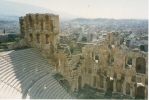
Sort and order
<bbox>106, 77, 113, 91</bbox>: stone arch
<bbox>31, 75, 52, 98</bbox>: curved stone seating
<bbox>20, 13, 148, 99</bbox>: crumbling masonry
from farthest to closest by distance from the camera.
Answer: <bbox>106, 77, 113, 91</bbox>: stone arch < <bbox>20, 13, 148, 99</bbox>: crumbling masonry < <bbox>31, 75, 52, 98</bbox>: curved stone seating

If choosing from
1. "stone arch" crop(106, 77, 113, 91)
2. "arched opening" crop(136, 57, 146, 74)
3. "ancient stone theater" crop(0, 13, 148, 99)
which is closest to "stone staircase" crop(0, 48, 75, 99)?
"ancient stone theater" crop(0, 13, 148, 99)

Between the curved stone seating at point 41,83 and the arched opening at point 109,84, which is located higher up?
the curved stone seating at point 41,83

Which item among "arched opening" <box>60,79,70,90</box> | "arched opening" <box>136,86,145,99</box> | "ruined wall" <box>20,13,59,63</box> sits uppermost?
"ruined wall" <box>20,13,59,63</box>

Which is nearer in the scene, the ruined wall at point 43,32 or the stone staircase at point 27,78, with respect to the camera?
the stone staircase at point 27,78

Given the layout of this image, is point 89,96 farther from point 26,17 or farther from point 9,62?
point 26,17

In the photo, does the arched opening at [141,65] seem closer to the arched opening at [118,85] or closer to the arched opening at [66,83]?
the arched opening at [118,85]

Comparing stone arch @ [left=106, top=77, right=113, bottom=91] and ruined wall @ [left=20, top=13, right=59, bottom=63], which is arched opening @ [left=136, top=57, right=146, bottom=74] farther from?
ruined wall @ [left=20, top=13, right=59, bottom=63]

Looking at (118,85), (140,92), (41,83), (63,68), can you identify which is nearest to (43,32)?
(63,68)

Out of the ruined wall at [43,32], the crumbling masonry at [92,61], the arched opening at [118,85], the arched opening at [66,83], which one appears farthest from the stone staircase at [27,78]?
the arched opening at [118,85]

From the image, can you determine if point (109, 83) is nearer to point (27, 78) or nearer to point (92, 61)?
point (92, 61)

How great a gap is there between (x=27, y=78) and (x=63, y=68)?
4.07 metres

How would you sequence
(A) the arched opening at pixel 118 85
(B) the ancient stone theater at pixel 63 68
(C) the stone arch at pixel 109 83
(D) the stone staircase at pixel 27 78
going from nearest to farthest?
(D) the stone staircase at pixel 27 78
(B) the ancient stone theater at pixel 63 68
(A) the arched opening at pixel 118 85
(C) the stone arch at pixel 109 83

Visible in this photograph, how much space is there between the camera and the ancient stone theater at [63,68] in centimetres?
1251

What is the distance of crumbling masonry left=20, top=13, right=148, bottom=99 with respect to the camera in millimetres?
13546
